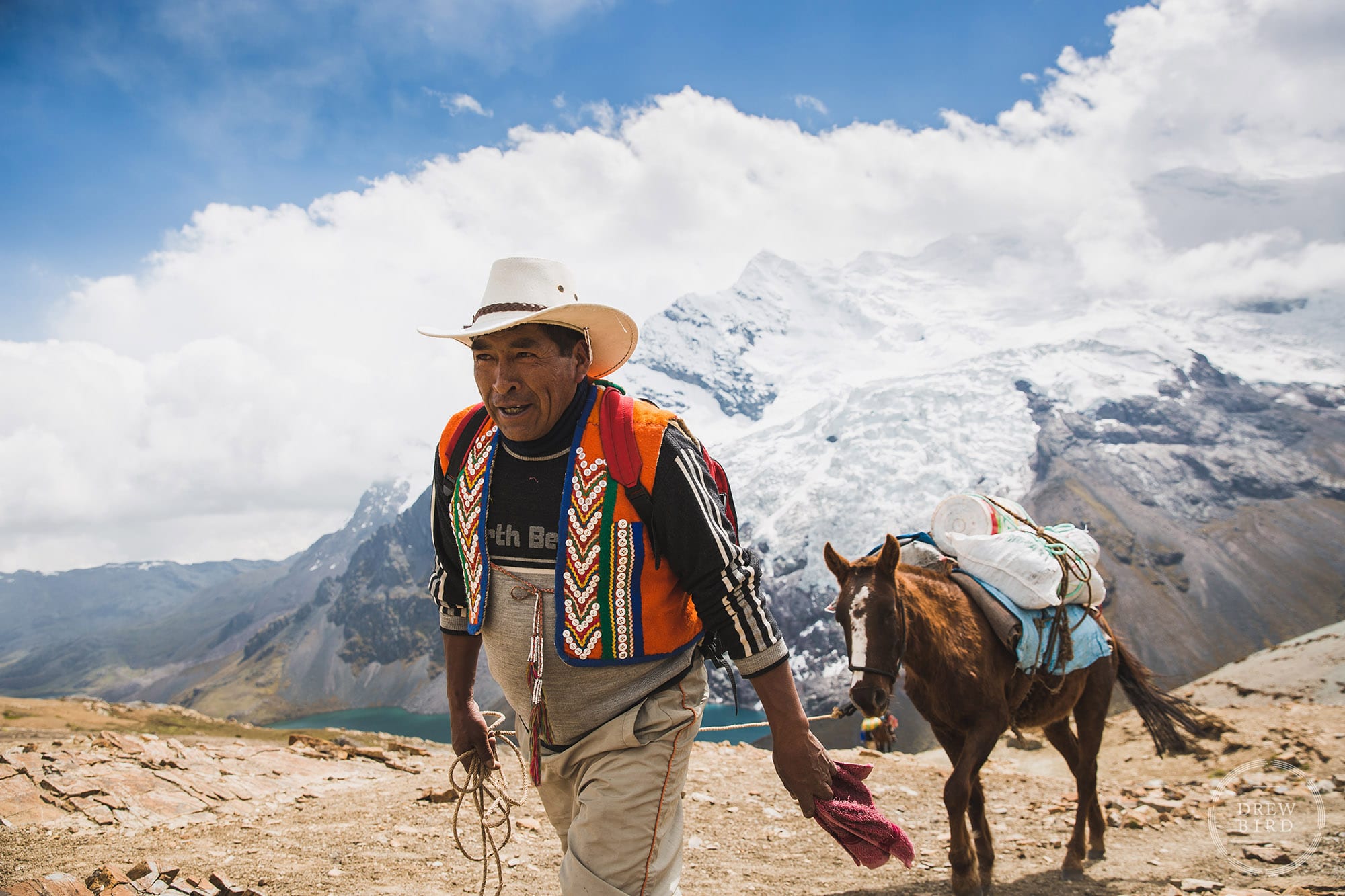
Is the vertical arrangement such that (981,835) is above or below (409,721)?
above

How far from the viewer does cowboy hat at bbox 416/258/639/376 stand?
268 cm

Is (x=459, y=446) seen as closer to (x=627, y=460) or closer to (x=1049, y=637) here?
(x=627, y=460)

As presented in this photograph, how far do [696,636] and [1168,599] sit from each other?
135 meters

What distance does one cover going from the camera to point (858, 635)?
4.95 meters

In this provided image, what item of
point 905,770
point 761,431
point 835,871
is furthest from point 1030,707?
point 761,431

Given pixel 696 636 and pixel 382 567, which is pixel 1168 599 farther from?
pixel 382 567

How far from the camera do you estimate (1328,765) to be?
9312mm

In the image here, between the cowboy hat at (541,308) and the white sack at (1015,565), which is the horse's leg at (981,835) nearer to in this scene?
the white sack at (1015,565)

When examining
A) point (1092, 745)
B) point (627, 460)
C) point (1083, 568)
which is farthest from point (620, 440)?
point (1092, 745)

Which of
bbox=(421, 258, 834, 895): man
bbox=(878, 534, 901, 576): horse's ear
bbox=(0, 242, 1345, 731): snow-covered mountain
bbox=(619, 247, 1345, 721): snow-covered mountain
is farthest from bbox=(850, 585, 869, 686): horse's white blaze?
bbox=(619, 247, 1345, 721): snow-covered mountain

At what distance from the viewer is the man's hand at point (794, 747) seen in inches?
94.8

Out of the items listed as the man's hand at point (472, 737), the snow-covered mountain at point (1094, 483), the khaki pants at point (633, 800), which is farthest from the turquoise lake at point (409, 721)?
the khaki pants at point (633, 800)

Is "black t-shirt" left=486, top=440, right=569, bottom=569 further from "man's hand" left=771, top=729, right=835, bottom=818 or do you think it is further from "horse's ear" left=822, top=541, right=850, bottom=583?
"horse's ear" left=822, top=541, right=850, bottom=583

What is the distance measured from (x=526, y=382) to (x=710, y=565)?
90cm
